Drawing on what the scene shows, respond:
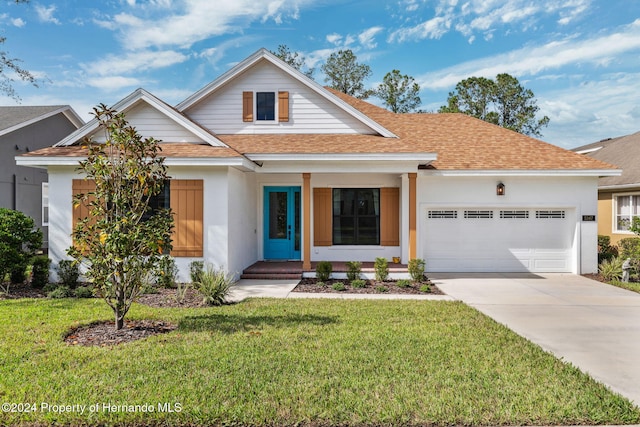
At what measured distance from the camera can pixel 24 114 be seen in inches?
720

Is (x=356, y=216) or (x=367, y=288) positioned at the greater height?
(x=356, y=216)

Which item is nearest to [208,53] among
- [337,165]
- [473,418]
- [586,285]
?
[337,165]

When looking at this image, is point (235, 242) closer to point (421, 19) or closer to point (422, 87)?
point (421, 19)

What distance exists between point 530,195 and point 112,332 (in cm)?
1181

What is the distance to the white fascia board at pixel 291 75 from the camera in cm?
1234

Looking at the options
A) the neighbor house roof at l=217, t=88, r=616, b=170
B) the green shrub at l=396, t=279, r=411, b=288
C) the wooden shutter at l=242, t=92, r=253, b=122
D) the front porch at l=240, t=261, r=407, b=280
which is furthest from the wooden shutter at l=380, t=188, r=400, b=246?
the wooden shutter at l=242, t=92, r=253, b=122

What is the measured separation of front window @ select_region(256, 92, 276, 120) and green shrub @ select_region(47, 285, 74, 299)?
717 centimetres

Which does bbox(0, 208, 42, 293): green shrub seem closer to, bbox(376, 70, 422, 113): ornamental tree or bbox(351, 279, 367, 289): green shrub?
bbox(351, 279, 367, 289): green shrub

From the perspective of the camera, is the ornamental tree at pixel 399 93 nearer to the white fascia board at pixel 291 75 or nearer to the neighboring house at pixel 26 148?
the white fascia board at pixel 291 75

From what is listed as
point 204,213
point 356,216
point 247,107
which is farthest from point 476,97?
point 204,213

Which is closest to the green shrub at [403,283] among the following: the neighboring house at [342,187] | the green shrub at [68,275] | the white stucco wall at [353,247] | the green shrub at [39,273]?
the neighboring house at [342,187]

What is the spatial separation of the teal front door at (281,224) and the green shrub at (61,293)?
229 inches

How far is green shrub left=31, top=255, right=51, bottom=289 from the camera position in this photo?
31.8 feet

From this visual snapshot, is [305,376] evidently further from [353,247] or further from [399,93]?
[399,93]
